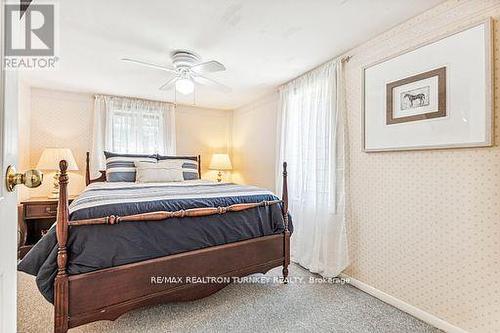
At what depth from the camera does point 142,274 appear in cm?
168

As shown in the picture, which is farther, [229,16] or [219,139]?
[219,139]

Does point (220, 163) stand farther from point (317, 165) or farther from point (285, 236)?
point (285, 236)

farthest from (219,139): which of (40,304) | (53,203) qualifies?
(40,304)

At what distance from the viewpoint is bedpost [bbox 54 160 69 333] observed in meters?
1.43

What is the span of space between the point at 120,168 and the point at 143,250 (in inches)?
78.7

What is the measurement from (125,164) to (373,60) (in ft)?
10.2

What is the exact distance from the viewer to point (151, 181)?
10.7 feet

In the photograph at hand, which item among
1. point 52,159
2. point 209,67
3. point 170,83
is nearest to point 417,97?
point 209,67

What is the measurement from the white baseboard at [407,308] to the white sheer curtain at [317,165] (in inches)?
8.5

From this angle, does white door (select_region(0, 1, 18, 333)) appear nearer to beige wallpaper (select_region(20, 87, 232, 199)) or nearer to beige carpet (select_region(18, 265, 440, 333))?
beige carpet (select_region(18, 265, 440, 333))

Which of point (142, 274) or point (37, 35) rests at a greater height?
point (37, 35)

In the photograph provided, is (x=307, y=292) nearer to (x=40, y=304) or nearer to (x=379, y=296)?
(x=379, y=296)

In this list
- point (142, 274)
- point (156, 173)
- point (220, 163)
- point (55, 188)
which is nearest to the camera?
point (142, 274)

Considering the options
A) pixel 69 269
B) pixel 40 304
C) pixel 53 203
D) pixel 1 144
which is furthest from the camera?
pixel 53 203
